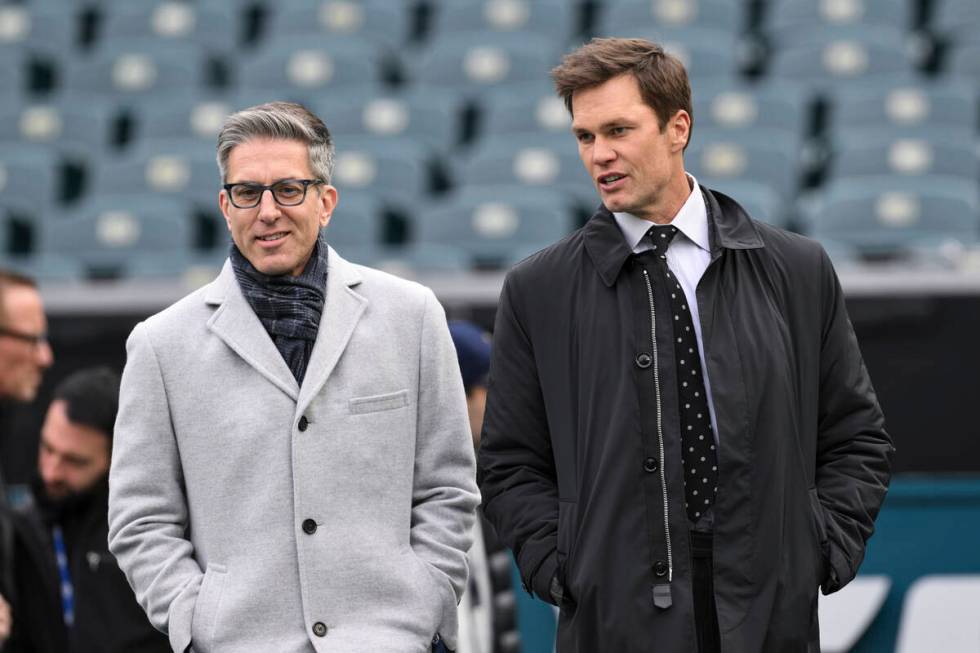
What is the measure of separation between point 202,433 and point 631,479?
2.54ft

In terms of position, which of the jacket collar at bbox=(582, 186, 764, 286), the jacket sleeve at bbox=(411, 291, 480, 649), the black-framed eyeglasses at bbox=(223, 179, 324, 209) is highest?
the black-framed eyeglasses at bbox=(223, 179, 324, 209)

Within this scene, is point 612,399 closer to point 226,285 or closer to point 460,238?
point 226,285

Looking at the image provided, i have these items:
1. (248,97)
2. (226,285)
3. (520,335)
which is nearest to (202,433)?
(226,285)

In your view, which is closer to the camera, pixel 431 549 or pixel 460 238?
pixel 431 549

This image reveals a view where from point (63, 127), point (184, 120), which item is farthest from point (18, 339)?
point (63, 127)

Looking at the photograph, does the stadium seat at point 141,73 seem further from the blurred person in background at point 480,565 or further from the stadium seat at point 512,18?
the blurred person in background at point 480,565

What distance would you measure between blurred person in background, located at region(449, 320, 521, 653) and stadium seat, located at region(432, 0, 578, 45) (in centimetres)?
576

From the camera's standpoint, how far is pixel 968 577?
4.37m

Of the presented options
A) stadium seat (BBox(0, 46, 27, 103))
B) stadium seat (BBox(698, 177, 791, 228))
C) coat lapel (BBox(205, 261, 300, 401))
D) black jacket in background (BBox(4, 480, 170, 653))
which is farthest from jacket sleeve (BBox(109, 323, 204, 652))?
stadium seat (BBox(0, 46, 27, 103))

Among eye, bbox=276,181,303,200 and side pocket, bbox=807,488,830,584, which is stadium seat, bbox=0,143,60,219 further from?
side pocket, bbox=807,488,830,584

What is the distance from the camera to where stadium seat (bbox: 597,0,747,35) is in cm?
873

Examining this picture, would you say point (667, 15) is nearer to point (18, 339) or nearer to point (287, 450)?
point (18, 339)

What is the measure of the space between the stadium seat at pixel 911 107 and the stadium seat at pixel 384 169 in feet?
7.93

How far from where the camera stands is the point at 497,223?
700 cm
